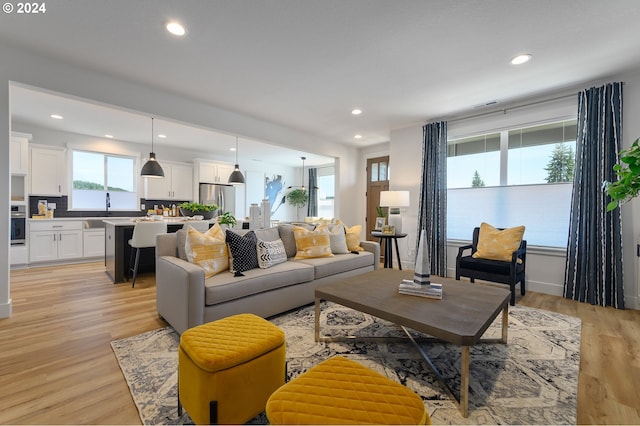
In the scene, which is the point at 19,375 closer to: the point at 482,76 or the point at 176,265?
the point at 176,265

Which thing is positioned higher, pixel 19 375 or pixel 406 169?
pixel 406 169

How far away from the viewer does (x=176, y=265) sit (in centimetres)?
235

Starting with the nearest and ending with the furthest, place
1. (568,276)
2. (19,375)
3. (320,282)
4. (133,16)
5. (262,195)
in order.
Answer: (19,375), (133,16), (320,282), (568,276), (262,195)

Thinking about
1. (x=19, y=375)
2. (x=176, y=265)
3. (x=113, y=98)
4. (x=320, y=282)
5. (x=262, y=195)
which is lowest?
(x=19, y=375)

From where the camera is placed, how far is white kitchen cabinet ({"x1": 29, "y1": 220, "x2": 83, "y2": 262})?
493 centimetres

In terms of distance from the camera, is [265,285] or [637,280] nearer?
[265,285]

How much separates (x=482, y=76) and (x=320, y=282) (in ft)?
9.79

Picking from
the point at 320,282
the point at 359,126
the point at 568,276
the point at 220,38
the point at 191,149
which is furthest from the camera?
the point at 191,149

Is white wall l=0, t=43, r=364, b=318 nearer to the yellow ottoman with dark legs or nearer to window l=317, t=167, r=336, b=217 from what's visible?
the yellow ottoman with dark legs

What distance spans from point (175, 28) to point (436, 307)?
2.99 meters

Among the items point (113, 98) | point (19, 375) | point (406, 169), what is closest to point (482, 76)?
point (406, 169)

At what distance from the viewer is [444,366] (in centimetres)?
198

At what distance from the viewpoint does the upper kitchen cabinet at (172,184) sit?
21.4ft

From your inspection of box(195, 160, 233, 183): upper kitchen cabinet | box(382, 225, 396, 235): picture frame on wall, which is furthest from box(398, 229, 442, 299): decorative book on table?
box(195, 160, 233, 183): upper kitchen cabinet
